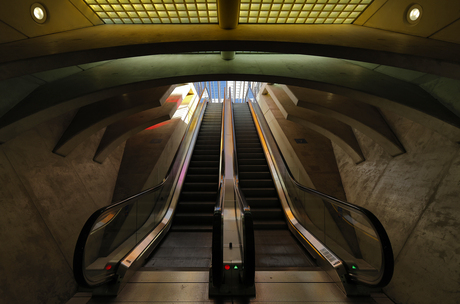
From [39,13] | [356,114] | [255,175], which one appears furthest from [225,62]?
[255,175]

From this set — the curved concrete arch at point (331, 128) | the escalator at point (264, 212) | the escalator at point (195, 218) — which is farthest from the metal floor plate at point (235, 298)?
the curved concrete arch at point (331, 128)

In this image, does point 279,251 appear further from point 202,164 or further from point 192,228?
point 202,164

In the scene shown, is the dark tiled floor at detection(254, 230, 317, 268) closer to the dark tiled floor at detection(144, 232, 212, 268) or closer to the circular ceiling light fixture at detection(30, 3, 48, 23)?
the dark tiled floor at detection(144, 232, 212, 268)

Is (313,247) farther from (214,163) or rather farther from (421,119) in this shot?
(214,163)

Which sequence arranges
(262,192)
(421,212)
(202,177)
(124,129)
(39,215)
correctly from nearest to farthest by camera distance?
(39,215)
(421,212)
(262,192)
(124,129)
(202,177)

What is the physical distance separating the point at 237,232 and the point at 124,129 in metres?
4.15

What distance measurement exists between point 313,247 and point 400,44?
2.96m

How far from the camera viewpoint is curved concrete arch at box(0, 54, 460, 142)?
3041mm

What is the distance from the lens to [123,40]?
270 centimetres

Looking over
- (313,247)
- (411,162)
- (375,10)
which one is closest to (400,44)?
(375,10)

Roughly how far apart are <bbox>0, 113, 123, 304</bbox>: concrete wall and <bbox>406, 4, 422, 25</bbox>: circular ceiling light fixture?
5614 mm

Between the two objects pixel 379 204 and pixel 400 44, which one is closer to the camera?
pixel 400 44

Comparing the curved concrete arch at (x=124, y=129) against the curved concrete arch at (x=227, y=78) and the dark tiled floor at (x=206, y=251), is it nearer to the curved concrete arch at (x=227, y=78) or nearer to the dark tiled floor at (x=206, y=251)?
the curved concrete arch at (x=227, y=78)

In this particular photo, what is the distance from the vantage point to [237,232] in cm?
371
